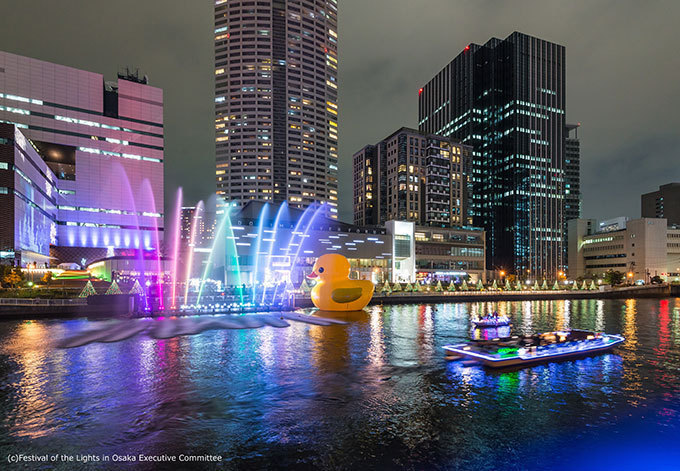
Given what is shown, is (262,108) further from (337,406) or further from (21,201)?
(337,406)

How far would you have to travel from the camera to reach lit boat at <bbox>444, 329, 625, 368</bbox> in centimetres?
2273

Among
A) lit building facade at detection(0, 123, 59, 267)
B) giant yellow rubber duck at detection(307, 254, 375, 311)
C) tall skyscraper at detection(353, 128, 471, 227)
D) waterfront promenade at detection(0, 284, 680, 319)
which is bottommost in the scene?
waterfront promenade at detection(0, 284, 680, 319)

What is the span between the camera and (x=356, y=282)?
49188 millimetres

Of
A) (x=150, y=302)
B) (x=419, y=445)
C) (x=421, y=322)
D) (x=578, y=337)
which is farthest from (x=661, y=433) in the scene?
(x=150, y=302)

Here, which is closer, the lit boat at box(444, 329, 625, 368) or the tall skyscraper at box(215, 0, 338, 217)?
the lit boat at box(444, 329, 625, 368)

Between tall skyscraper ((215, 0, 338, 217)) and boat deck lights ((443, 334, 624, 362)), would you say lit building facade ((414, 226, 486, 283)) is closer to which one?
tall skyscraper ((215, 0, 338, 217))

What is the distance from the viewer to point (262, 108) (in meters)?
189

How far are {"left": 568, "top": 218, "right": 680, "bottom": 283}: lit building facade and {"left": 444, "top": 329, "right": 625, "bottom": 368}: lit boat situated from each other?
482 ft

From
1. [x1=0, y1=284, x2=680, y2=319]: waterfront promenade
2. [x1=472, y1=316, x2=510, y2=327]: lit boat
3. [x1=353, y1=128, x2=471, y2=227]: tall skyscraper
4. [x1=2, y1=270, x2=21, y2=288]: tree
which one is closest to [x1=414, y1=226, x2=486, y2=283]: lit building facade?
[x1=353, y1=128, x2=471, y2=227]: tall skyscraper

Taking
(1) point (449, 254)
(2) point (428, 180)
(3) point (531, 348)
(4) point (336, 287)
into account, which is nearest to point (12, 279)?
(4) point (336, 287)

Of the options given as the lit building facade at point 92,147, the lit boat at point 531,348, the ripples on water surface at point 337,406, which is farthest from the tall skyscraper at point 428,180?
the ripples on water surface at point 337,406

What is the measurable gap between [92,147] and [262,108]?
301 feet

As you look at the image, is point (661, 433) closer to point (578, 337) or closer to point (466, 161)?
point (578, 337)

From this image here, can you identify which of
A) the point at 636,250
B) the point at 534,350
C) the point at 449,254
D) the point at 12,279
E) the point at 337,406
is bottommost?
the point at 337,406
